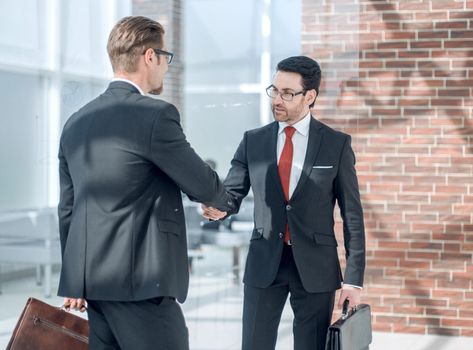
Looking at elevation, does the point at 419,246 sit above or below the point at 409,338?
above

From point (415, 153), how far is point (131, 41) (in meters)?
4.23

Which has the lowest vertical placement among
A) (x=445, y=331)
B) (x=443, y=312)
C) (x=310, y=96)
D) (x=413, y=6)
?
(x=445, y=331)

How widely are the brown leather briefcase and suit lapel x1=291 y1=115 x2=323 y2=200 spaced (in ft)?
2.97

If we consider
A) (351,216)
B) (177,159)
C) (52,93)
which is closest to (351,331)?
(351,216)

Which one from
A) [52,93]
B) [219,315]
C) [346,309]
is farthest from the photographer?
[219,315]

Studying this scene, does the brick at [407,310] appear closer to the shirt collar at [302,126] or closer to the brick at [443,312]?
the brick at [443,312]

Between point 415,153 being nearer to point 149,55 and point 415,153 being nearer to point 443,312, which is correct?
point 443,312

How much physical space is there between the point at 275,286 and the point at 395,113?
344cm

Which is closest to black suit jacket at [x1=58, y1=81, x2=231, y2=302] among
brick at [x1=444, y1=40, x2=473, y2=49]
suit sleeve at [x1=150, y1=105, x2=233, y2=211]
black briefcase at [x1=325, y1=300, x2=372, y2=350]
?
suit sleeve at [x1=150, y1=105, x2=233, y2=211]

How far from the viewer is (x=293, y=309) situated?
11.1ft

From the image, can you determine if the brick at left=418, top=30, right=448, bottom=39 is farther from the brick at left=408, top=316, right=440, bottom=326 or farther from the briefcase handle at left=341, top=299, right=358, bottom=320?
the briefcase handle at left=341, top=299, right=358, bottom=320

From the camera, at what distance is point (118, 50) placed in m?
2.68

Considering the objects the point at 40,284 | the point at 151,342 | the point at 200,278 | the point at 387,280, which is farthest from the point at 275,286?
the point at 387,280

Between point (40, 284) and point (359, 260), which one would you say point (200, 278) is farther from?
point (359, 260)
